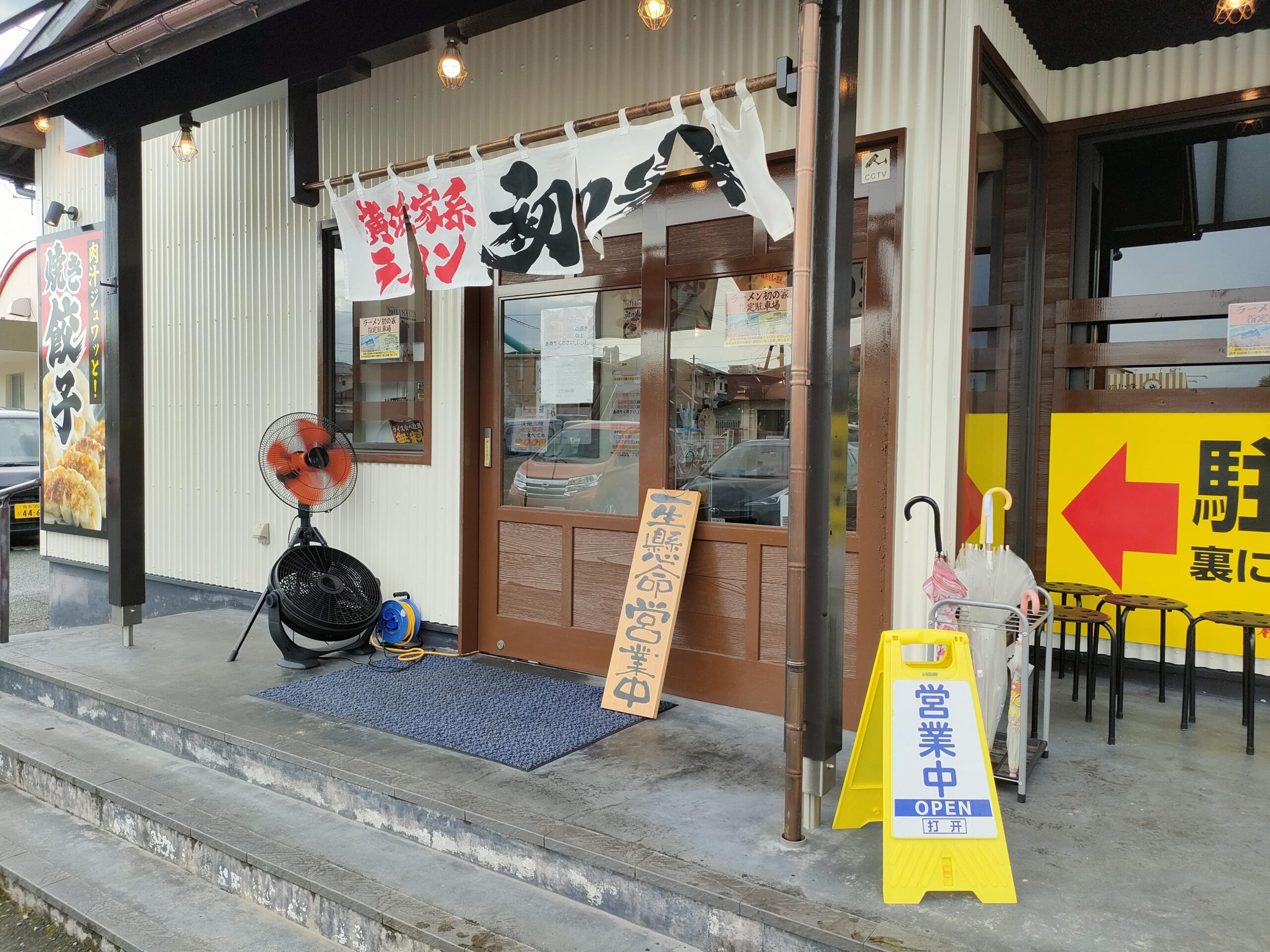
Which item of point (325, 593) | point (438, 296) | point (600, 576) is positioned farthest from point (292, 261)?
point (600, 576)

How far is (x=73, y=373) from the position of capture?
7.38m

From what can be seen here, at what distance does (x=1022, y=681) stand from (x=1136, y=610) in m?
1.89

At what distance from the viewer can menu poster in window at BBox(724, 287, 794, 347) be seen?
4461 mm

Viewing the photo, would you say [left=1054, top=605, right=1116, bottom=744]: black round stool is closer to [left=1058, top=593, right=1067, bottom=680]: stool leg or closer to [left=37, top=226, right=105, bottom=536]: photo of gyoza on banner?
[left=1058, top=593, right=1067, bottom=680]: stool leg

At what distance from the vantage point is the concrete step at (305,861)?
2.82 m

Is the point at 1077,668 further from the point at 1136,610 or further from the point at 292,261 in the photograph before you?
the point at 292,261

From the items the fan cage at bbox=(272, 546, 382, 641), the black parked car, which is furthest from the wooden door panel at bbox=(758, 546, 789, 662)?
the black parked car

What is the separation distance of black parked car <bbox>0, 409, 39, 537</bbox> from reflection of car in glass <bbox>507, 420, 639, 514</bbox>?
1085cm

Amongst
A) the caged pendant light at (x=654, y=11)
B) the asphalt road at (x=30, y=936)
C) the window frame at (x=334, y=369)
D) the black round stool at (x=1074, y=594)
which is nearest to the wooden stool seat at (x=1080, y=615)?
the black round stool at (x=1074, y=594)

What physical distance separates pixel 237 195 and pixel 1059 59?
19.2 ft

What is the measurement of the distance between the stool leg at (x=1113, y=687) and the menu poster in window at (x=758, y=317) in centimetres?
206

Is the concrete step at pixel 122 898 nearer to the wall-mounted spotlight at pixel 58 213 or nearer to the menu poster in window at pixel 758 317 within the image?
the menu poster in window at pixel 758 317

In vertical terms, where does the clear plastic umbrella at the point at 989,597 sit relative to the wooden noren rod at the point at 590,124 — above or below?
below

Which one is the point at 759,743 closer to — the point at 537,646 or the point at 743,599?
the point at 743,599
